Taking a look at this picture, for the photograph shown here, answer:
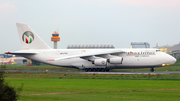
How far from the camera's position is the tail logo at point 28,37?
1632 inches

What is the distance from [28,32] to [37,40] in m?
1.94

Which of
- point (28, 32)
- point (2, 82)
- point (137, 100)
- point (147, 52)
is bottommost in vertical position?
point (137, 100)

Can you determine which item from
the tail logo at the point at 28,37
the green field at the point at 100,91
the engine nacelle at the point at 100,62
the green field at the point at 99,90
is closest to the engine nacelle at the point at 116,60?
the engine nacelle at the point at 100,62

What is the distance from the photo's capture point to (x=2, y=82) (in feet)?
35.8

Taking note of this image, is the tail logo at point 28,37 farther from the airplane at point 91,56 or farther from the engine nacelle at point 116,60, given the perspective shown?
the engine nacelle at point 116,60

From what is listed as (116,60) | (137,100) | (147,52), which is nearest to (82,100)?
(137,100)

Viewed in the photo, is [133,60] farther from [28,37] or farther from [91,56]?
[28,37]

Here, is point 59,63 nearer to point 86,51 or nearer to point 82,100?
point 86,51

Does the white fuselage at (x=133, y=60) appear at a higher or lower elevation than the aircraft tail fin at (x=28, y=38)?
lower

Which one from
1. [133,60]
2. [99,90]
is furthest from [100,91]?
[133,60]

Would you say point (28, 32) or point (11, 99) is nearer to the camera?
point (11, 99)

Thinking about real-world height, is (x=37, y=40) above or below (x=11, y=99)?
above

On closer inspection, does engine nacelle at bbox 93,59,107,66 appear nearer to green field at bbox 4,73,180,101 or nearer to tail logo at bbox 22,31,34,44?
tail logo at bbox 22,31,34,44

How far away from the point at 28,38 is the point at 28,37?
164mm
